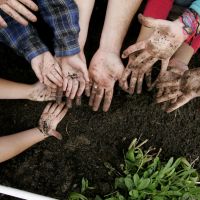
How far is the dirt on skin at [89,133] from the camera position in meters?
2.18

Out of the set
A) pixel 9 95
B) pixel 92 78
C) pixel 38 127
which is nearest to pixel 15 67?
pixel 9 95

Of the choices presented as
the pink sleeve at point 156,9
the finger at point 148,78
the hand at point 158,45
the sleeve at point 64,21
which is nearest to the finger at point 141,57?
the hand at point 158,45

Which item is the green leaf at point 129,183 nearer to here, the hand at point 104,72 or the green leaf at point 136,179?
the green leaf at point 136,179

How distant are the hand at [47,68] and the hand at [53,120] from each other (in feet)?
0.76

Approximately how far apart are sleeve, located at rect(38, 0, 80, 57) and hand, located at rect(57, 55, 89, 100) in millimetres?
42

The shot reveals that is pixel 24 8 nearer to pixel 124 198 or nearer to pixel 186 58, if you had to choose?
pixel 186 58

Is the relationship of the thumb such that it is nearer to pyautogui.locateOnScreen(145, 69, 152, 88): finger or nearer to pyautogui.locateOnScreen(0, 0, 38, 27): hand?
pyautogui.locateOnScreen(145, 69, 152, 88): finger

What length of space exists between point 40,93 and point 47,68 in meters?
0.21

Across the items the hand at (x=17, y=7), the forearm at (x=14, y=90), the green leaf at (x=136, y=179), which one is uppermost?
the hand at (x=17, y=7)

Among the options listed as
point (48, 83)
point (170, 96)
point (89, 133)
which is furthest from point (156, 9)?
A: point (89, 133)

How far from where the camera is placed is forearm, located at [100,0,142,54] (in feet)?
6.40

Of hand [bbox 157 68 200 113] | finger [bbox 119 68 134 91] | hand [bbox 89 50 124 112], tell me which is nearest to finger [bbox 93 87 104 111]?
hand [bbox 89 50 124 112]

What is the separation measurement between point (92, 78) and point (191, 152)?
766 mm

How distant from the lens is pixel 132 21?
2.16 metres
